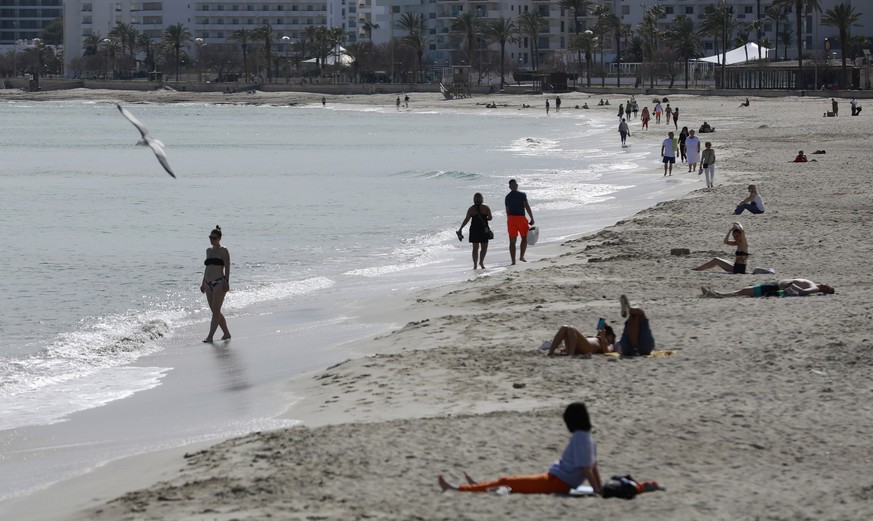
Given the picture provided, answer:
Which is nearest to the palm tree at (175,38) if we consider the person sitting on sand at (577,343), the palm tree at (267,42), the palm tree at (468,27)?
the palm tree at (267,42)

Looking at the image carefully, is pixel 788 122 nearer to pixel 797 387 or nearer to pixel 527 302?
pixel 527 302

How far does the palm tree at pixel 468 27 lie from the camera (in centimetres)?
14475

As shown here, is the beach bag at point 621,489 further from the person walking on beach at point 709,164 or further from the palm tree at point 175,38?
the palm tree at point 175,38

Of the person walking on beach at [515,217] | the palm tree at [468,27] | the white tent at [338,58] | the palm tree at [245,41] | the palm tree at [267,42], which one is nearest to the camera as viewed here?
the person walking on beach at [515,217]

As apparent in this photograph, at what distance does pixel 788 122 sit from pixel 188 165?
Result: 29037 millimetres

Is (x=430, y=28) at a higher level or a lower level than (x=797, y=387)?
higher

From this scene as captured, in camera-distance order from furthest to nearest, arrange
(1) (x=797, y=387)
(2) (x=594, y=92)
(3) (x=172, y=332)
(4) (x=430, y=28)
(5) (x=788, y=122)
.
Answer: (4) (x=430, y=28)
(2) (x=594, y=92)
(5) (x=788, y=122)
(3) (x=172, y=332)
(1) (x=797, y=387)

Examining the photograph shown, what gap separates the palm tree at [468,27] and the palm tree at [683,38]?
26124mm

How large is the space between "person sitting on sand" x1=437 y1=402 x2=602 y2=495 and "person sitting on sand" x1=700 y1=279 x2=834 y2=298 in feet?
21.6

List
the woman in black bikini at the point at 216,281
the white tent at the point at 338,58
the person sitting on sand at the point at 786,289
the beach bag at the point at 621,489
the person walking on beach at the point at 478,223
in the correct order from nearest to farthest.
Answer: the beach bag at the point at 621,489 < the person sitting on sand at the point at 786,289 < the woman in black bikini at the point at 216,281 < the person walking on beach at the point at 478,223 < the white tent at the point at 338,58

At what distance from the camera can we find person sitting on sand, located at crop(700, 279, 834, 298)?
516 inches

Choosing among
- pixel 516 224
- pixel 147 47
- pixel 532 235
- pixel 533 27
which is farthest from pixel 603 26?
pixel 516 224

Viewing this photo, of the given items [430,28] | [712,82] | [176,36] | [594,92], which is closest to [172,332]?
[594,92]

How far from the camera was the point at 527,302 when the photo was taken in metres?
13.9
